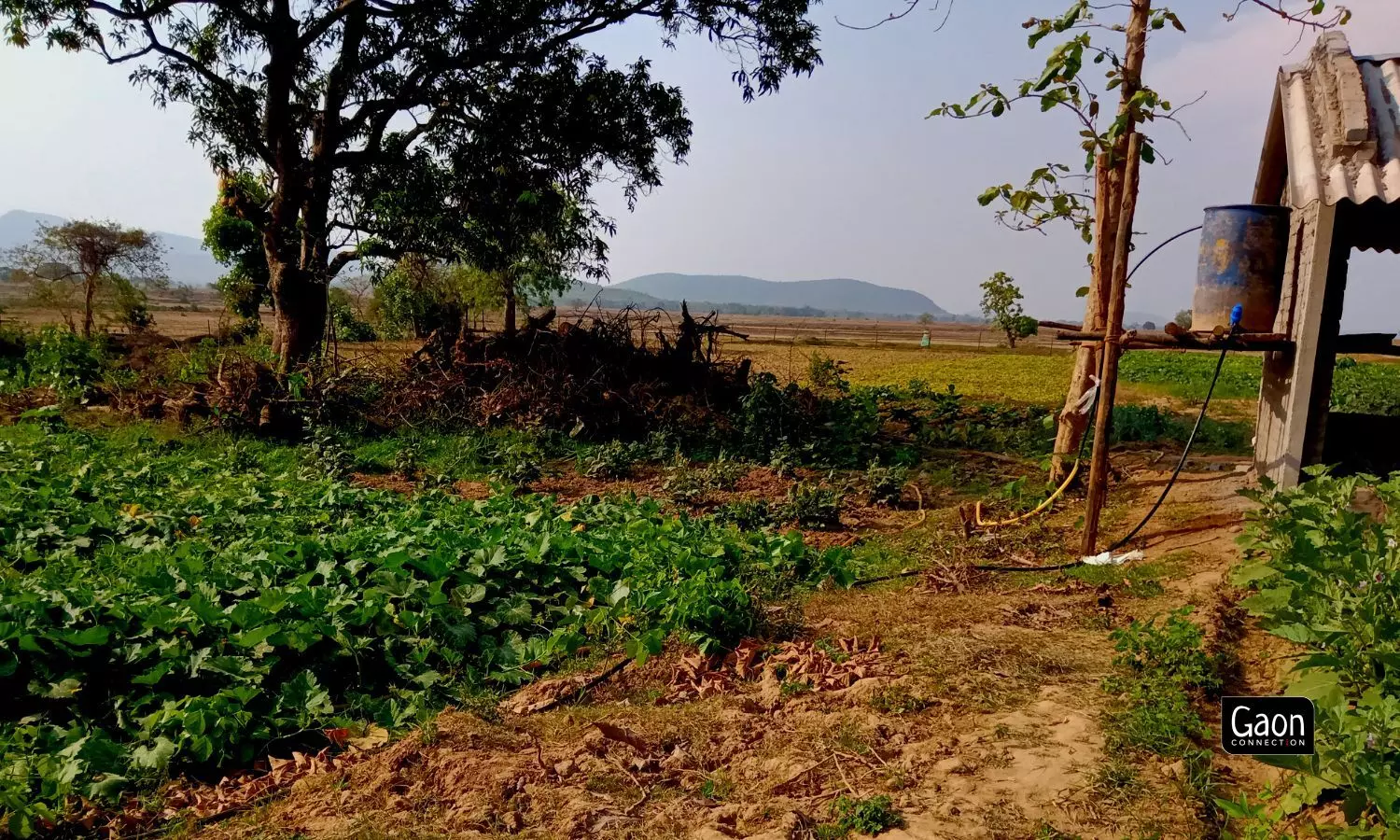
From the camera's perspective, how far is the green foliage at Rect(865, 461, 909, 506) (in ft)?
28.7

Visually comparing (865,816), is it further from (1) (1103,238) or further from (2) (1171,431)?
(2) (1171,431)

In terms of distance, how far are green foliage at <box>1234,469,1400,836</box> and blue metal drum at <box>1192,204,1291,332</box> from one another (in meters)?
2.41

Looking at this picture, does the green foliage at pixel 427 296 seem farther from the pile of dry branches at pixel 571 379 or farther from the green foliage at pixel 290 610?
the green foliage at pixel 290 610

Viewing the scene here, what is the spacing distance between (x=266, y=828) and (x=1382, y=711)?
3.61m

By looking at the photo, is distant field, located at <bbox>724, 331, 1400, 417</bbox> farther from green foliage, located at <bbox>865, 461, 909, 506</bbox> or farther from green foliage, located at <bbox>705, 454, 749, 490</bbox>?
green foliage, located at <bbox>865, 461, 909, 506</bbox>

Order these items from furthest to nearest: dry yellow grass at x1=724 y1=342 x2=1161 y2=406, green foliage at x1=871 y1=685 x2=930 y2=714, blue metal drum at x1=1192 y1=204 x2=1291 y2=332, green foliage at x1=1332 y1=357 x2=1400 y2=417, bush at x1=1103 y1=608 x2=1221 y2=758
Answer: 1. dry yellow grass at x1=724 y1=342 x2=1161 y2=406
2. green foliage at x1=1332 y1=357 x2=1400 y2=417
3. blue metal drum at x1=1192 y1=204 x2=1291 y2=332
4. green foliage at x1=871 y1=685 x2=930 y2=714
5. bush at x1=1103 y1=608 x2=1221 y2=758

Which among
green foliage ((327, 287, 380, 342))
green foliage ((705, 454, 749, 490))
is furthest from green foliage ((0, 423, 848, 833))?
green foliage ((327, 287, 380, 342))

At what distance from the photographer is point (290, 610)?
4699 mm

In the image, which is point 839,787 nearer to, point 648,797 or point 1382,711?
point 648,797

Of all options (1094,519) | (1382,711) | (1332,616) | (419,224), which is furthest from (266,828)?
(419,224)

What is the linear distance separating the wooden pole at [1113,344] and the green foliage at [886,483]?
2320 mm

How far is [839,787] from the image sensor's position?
11.1ft

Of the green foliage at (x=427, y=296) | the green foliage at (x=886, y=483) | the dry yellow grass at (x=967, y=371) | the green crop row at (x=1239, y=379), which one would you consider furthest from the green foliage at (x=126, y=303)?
the green crop row at (x=1239, y=379)

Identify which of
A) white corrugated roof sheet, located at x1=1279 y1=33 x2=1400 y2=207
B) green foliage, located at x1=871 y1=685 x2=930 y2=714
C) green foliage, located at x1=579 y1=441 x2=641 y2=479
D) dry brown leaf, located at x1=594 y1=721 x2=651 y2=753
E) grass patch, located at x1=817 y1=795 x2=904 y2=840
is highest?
white corrugated roof sheet, located at x1=1279 y1=33 x2=1400 y2=207
